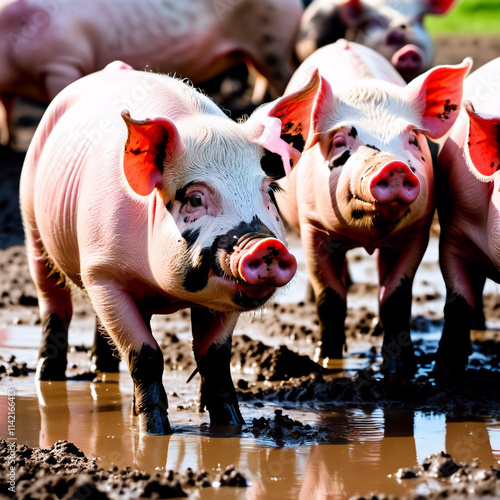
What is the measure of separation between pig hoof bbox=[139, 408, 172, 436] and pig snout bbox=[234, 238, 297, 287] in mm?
951

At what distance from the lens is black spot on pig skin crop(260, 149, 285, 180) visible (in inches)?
169

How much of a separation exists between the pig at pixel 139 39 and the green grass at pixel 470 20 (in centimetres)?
1142

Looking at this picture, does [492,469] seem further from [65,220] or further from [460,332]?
[65,220]

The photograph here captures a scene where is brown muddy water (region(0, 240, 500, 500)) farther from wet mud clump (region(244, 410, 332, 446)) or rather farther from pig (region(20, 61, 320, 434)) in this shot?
pig (region(20, 61, 320, 434))

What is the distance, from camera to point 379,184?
16.3 ft

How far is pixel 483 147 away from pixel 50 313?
103 inches

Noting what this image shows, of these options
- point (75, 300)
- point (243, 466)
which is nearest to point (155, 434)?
point (243, 466)

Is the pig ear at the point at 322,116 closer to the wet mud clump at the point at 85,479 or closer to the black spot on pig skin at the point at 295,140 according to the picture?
the black spot on pig skin at the point at 295,140

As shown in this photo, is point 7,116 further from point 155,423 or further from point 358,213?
point 155,423

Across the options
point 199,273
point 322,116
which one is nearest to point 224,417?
point 199,273

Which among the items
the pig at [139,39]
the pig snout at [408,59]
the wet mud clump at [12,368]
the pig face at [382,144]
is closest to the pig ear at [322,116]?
the pig face at [382,144]

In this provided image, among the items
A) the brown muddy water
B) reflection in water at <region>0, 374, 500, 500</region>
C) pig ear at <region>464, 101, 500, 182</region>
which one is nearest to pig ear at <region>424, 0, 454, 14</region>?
the brown muddy water

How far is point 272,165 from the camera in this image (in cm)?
431

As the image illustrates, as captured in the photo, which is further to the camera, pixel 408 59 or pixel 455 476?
pixel 408 59
